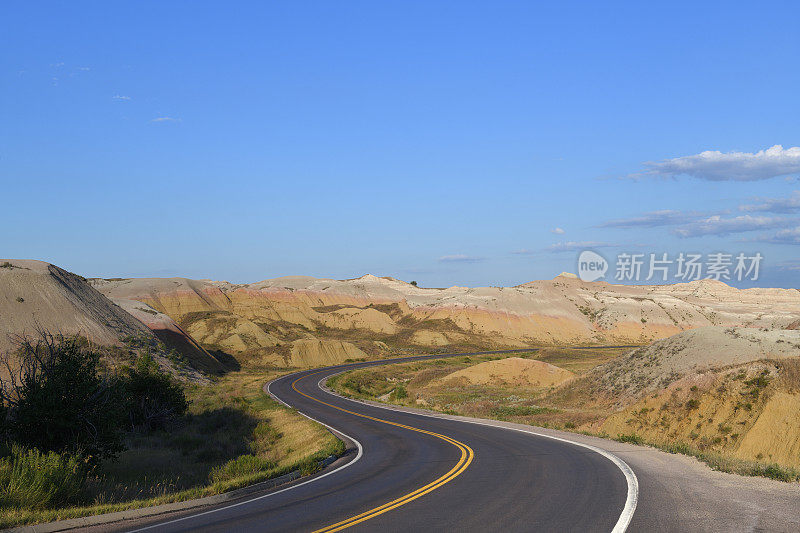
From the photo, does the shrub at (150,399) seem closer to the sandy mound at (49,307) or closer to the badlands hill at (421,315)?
the sandy mound at (49,307)

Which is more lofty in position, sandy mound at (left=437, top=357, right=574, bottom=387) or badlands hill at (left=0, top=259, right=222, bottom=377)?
badlands hill at (left=0, top=259, right=222, bottom=377)

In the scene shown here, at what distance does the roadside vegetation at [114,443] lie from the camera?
40.1 feet

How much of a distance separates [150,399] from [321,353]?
54.3 meters

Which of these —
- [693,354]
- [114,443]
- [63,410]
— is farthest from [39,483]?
[693,354]

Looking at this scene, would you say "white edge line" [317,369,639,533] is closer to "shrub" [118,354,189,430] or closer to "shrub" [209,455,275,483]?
"shrub" [209,455,275,483]

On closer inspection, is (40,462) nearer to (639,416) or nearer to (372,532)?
(372,532)

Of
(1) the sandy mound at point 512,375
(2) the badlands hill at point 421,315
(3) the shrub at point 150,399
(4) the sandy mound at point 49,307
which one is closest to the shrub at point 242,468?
(3) the shrub at point 150,399

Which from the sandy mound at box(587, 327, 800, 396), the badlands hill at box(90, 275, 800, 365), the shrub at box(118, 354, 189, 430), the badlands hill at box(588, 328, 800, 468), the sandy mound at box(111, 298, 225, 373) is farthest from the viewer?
the badlands hill at box(90, 275, 800, 365)

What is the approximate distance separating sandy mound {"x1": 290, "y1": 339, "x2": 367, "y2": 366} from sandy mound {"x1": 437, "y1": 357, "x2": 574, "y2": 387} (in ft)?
98.4

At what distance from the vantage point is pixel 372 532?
362 inches

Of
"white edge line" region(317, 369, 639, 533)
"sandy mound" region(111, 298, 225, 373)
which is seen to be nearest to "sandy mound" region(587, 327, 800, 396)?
"white edge line" region(317, 369, 639, 533)

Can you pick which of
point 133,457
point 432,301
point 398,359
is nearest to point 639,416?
point 133,457

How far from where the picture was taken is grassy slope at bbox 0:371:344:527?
12734 millimetres

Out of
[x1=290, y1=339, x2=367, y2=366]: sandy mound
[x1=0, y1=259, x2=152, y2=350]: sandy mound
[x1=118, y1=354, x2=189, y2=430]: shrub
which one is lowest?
[x1=290, y1=339, x2=367, y2=366]: sandy mound
